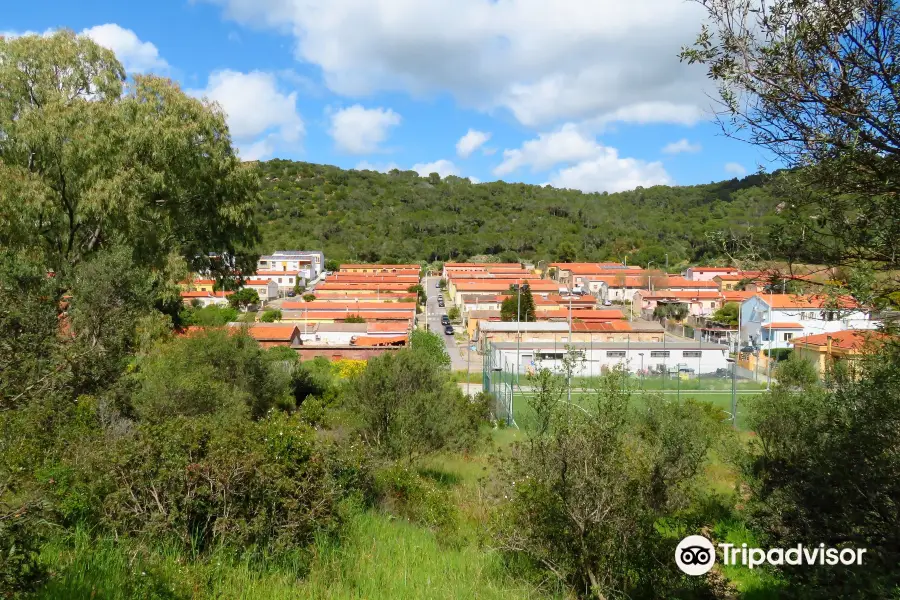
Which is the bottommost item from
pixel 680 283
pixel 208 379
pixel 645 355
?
pixel 645 355

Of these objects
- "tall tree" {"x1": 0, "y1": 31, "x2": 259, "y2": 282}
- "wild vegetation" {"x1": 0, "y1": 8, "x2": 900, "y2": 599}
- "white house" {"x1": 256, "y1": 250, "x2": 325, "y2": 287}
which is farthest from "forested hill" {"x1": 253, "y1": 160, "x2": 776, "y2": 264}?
"wild vegetation" {"x1": 0, "y1": 8, "x2": 900, "y2": 599}

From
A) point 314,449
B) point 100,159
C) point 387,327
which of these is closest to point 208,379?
point 100,159

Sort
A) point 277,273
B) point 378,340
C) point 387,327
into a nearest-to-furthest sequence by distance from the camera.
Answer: point 378,340 → point 387,327 → point 277,273

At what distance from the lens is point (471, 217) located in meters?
106

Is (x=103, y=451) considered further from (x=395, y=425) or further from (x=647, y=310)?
(x=647, y=310)

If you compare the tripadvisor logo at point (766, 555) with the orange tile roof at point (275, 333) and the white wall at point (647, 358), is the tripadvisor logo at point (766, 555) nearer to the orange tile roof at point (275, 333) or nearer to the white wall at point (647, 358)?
the white wall at point (647, 358)

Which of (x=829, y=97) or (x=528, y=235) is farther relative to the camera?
(x=528, y=235)

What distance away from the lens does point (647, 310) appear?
50812mm

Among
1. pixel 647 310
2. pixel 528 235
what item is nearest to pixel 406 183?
pixel 528 235

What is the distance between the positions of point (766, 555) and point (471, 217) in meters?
102

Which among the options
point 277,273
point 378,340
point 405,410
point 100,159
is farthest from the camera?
point 277,273

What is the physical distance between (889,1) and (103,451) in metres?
6.16

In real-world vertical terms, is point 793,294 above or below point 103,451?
above

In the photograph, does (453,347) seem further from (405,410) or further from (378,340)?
(405,410)
